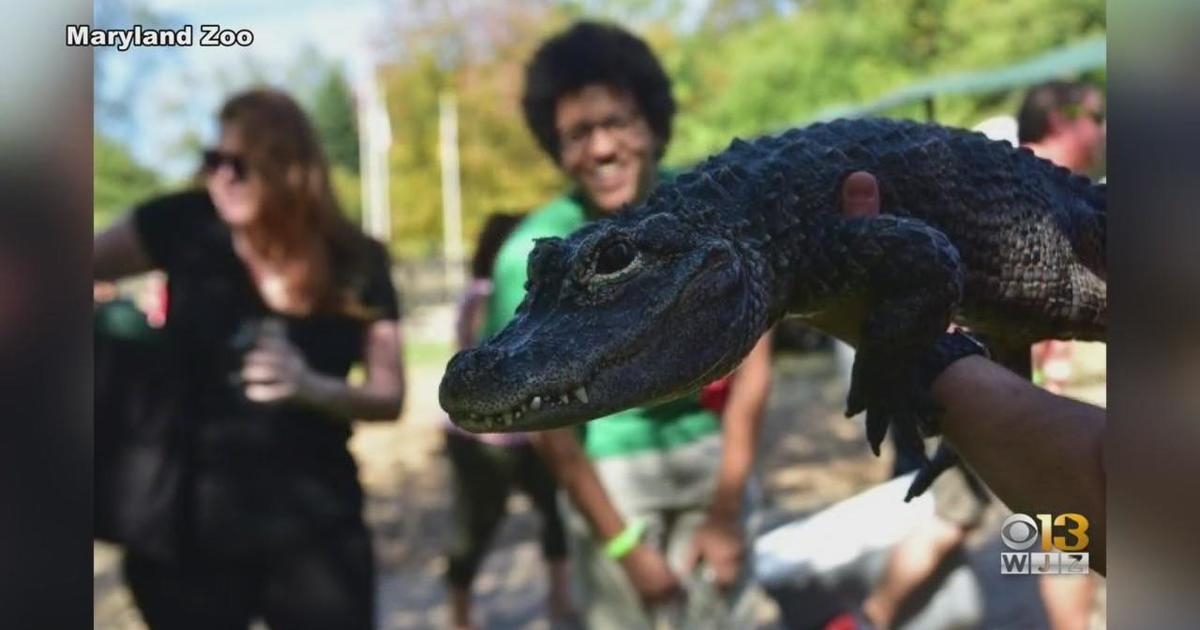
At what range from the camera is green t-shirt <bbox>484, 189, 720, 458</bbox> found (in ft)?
5.64

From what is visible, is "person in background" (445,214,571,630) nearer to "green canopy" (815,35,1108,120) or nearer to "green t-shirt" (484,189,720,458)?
"green t-shirt" (484,189,720,458)

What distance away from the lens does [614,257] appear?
83 cm

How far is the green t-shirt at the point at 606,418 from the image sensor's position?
1.72 meters

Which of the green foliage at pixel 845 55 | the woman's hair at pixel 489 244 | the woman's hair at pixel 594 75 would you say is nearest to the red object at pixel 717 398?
the woman's hair at pixel 594 75

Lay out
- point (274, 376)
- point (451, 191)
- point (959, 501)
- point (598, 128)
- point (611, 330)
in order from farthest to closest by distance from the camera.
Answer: point (451, 191) < point (959, 501) < point (274, 376) < point (598, 128) < point (611, 330)

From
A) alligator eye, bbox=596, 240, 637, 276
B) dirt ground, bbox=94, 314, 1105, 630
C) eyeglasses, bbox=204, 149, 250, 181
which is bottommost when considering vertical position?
dirt ground, bbox=94, 314, 1105, 630

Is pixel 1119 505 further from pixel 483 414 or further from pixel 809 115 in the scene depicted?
pixel 809 115

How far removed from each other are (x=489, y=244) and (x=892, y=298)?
175 cm

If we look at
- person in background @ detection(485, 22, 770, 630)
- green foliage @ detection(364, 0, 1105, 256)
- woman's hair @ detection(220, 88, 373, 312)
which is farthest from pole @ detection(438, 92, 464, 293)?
person in background @ detection(485, 22, 770, 630)

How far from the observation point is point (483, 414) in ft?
2.46

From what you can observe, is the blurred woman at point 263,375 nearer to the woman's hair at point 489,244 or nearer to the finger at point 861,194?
the woman's hair at point 489,244

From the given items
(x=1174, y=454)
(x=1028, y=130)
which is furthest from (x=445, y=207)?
(x=1174, y=454)

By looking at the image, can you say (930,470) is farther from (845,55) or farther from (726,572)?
(845,55)

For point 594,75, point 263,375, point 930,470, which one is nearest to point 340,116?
point 263,375
